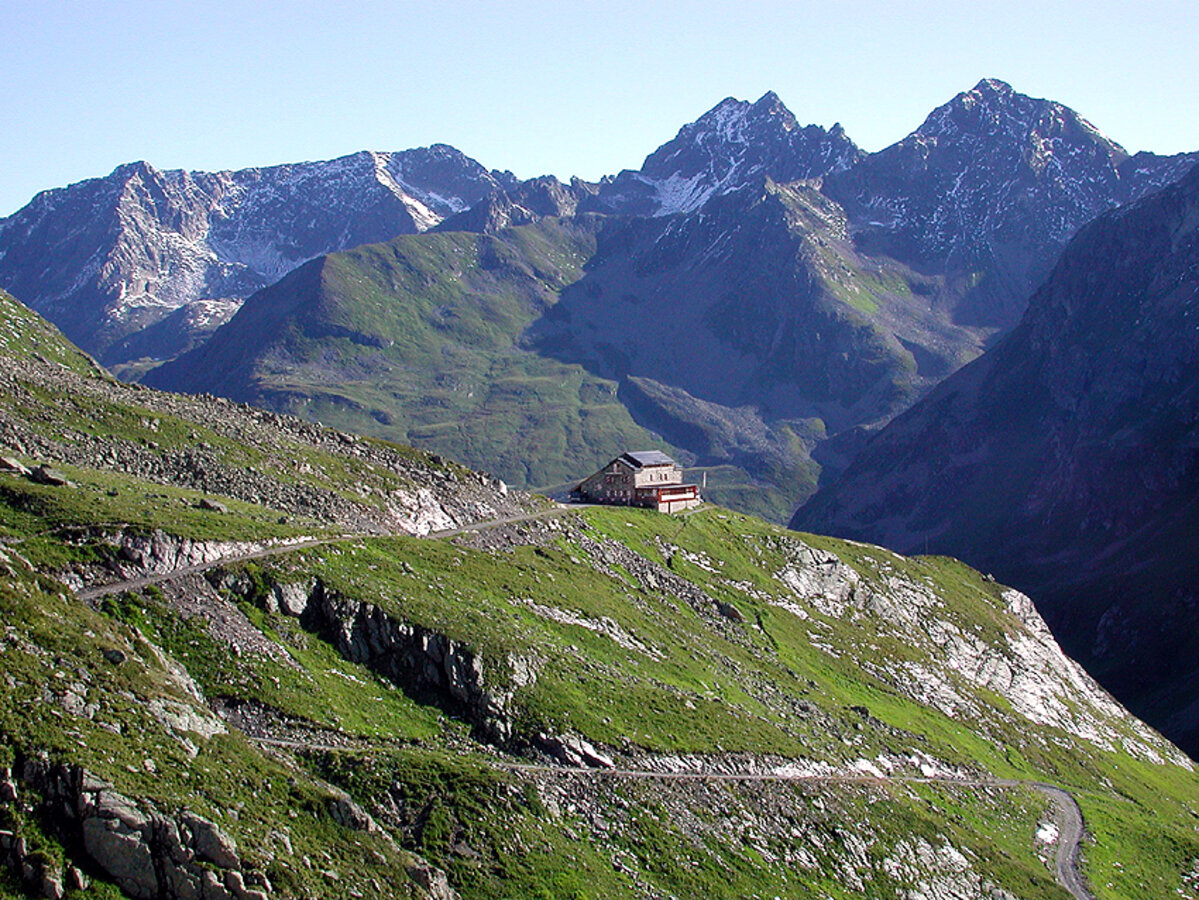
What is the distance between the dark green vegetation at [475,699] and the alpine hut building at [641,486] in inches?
342

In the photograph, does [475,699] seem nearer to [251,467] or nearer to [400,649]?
[400,649]

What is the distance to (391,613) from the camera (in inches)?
2879

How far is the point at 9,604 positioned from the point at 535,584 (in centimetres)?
4857

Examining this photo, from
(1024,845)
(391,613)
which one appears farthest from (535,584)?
(1024,845)

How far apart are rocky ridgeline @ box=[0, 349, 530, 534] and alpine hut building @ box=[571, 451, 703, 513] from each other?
80.7 feet

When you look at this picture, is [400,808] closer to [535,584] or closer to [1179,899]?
[535,584]

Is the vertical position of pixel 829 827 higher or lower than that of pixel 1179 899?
higher

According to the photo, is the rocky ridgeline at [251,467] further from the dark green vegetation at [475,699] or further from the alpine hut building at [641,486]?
the alpine hut building at [641,486]

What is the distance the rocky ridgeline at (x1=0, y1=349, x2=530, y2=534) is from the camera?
93.9 m

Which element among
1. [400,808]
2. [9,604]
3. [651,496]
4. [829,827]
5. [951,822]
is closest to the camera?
[9,604]

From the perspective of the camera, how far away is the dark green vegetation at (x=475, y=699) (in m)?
50.3

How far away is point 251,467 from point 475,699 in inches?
1577

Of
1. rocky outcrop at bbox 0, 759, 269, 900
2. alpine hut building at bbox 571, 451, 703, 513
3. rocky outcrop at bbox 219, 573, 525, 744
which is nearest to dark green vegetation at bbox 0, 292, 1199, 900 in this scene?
rocky outcrop at bbox 219, 573, 525, 744

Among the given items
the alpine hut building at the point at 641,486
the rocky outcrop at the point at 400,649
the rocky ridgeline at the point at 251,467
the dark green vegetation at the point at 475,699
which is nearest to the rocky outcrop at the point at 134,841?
the dark green vegetation at the point at 475,699
